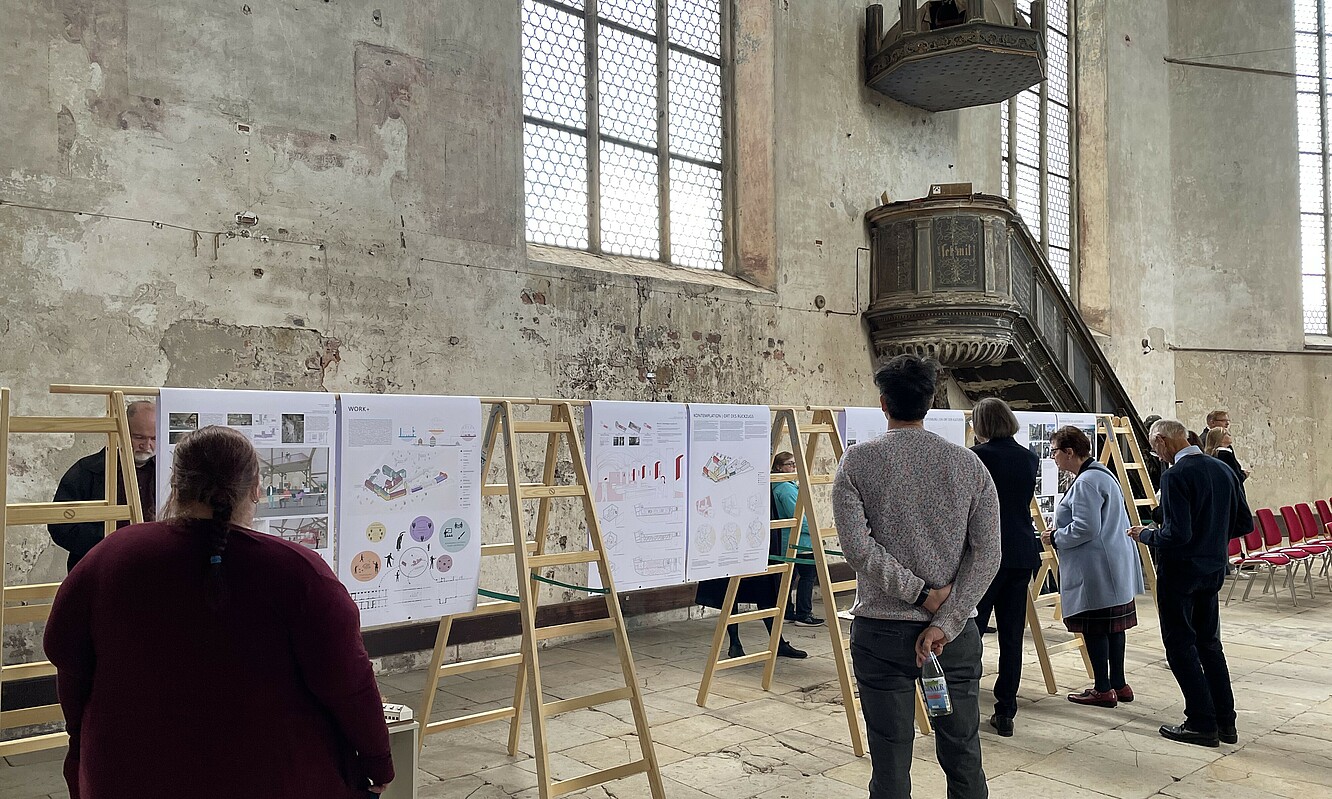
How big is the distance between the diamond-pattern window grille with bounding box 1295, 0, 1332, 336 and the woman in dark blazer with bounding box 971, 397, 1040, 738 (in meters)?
13.3

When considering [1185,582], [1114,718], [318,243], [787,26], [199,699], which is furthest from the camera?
[787,26]

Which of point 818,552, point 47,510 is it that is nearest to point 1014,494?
point 818,552

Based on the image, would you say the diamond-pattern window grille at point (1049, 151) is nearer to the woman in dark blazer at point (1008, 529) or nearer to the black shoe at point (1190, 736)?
the woman in dark blazer at point (1008, 529)

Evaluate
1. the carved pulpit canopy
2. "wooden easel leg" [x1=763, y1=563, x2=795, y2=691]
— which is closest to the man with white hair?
"wooden easel leg" [x1=763, y1=563, x2=795, y2=691]

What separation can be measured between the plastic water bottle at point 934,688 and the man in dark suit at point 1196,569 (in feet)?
7.03

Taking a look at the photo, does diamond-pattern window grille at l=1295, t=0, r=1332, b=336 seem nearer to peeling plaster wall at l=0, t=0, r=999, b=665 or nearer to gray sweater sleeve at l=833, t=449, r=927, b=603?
peeling plaster wall at l=0, t=0, r=999, b=665

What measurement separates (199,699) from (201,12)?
4930mm

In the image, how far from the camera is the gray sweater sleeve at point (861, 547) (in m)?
2.89

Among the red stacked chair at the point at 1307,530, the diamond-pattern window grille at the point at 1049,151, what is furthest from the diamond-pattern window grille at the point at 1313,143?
the red stacked chair at the point at 1307,530

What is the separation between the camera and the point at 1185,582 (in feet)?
14.9

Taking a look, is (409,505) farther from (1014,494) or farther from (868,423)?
(1014,494)

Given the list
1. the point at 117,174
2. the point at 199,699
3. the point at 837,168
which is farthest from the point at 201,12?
the point at 837,168

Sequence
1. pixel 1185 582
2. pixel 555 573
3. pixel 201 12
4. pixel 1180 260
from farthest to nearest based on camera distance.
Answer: pixel 1180 260
pixel 555 573
pixel 201 12
pixel 1185 582

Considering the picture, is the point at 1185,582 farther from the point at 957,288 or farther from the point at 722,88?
the point at 722,88
